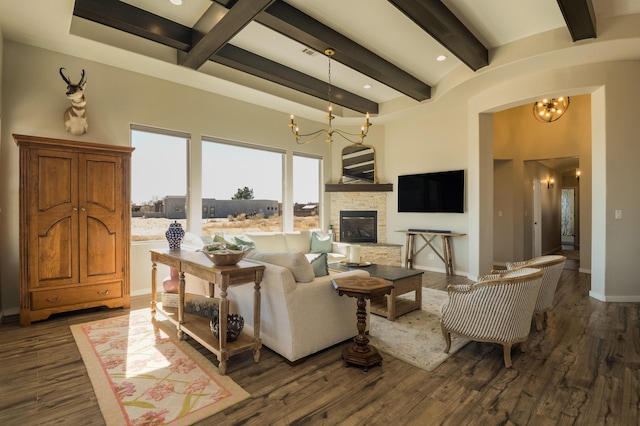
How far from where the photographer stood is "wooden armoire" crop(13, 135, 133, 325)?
11.2 feet

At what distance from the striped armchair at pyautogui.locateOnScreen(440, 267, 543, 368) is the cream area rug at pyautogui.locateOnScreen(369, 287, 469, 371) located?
0.97 feet

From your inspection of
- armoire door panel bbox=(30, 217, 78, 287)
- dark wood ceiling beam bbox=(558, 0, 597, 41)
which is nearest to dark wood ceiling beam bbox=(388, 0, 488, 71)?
dark wood ceiling beam bbox=(558, 0, 597, 41)

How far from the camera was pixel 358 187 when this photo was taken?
22.9 feet

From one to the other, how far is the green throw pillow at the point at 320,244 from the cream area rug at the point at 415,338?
2.17 m

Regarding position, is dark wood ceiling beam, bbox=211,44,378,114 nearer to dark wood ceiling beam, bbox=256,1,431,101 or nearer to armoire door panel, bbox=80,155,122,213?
dark wood ceiling beam, bbox=256,1,431,101

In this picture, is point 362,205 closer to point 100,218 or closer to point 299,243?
point 299,243

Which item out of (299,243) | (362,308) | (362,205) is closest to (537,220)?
(362,205)

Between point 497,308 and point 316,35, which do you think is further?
point 316,35

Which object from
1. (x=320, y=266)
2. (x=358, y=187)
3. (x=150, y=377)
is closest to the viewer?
(x=150, y=377)

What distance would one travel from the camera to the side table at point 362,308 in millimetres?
2479

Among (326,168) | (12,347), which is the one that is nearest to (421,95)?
(326,168)

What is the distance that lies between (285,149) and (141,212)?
2.77 meters

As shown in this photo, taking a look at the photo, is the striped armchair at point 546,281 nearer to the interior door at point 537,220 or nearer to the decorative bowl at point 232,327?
the decorative bowl at point 232,327

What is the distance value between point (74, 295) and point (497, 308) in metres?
4.27
